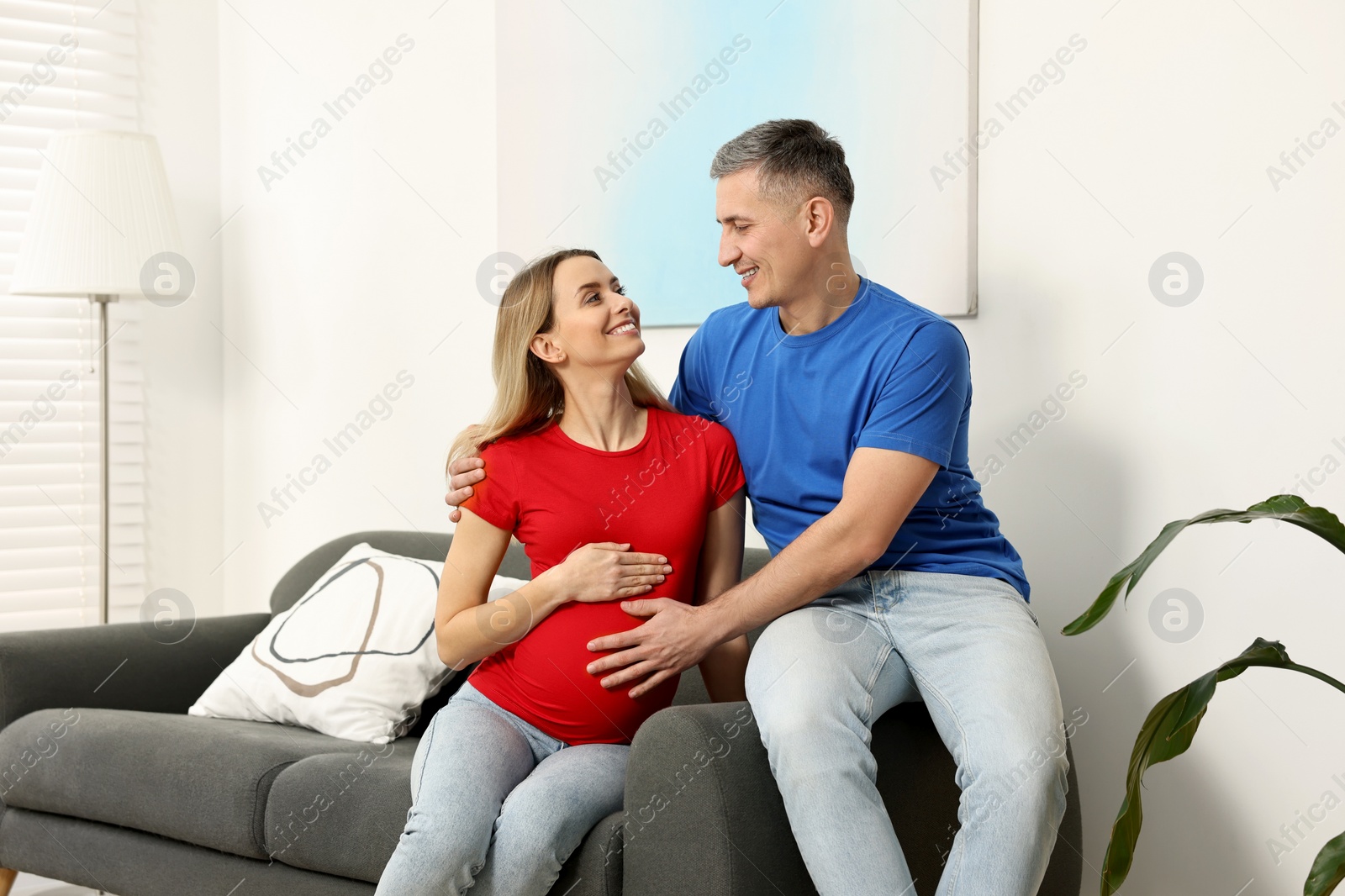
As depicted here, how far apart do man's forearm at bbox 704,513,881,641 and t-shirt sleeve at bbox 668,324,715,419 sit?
0.39 metres

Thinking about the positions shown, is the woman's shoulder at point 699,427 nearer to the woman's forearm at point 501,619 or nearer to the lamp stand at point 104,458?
Result: the woman's forearm at point 501,619

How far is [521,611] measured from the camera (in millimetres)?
1761

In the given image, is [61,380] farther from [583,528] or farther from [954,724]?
[954,724]

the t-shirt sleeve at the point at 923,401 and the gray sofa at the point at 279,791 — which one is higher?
the t-shirt sleeve at the point at 923,401

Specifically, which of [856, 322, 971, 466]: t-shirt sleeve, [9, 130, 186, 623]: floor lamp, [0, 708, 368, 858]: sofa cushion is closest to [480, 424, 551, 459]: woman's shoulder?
[856, 322, 971, 466]: t-shirt sleeve

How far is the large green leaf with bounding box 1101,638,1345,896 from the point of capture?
1.38 metres

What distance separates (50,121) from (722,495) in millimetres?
2578

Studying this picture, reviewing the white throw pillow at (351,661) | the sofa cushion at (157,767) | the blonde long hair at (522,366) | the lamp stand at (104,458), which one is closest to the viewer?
the blonde long hair at (522,366)

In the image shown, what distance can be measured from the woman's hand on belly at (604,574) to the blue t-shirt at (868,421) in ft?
0.85

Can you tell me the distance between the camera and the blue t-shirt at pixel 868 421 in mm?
1743

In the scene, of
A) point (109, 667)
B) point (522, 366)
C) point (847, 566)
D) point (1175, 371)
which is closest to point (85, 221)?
point (109, 667)

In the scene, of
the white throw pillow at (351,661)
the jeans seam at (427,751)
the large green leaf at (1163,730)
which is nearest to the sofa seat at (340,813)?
the jeans seam at (427,751)

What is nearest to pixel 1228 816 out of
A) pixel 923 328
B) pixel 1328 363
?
pixel 1328 363

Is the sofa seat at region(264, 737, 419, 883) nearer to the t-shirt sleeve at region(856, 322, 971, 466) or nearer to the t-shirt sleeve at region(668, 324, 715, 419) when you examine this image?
the t-shirt sleeve at region(668, 324, 715, 419)
